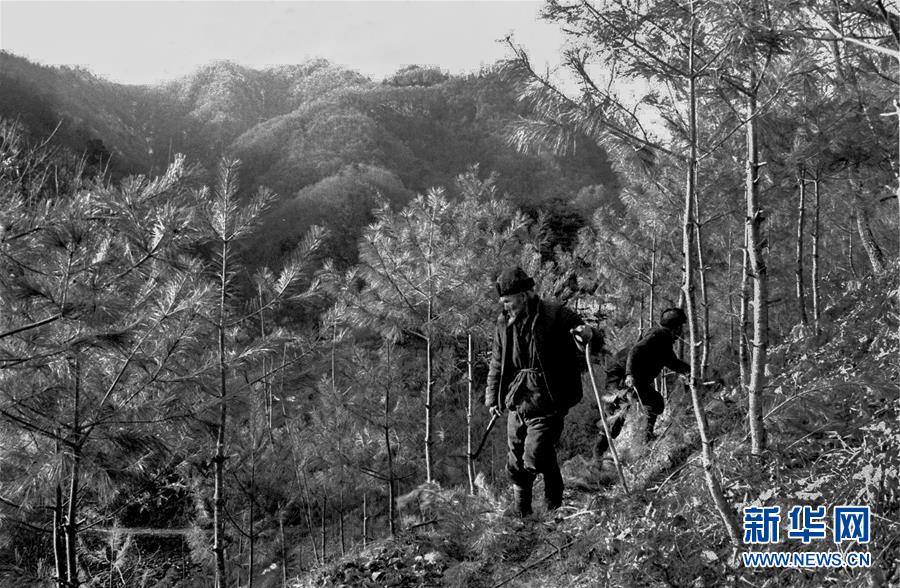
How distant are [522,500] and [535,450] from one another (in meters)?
0.43

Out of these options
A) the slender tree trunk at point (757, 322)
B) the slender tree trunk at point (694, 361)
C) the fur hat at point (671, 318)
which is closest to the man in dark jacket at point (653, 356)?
the fur hat at point (671, 318)

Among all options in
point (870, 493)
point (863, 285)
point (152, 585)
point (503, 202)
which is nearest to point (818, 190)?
point (863, 285)

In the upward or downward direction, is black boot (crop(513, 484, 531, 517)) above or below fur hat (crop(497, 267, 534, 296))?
below

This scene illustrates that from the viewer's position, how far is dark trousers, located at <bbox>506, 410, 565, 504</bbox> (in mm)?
4332

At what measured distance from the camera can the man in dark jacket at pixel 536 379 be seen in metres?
4.35

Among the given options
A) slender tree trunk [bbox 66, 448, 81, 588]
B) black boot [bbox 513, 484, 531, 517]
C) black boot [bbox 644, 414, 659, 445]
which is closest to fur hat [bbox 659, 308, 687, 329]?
black boot [bbox 644, 414, 659, 445]

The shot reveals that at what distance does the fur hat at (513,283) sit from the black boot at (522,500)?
4.90 feet

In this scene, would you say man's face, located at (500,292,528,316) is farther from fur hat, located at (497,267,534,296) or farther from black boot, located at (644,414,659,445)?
black boot, located at (644,414,659,445)

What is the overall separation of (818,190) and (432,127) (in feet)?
314

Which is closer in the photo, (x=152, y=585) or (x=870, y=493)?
(x=870, y=493)

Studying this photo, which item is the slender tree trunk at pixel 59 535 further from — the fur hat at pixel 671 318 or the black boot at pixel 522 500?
the fur hat at pixel 671 318

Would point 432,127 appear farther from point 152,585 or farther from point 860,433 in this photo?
point 860,433

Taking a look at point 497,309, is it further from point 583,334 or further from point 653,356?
point 583,334

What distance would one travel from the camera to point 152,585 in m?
15.9
